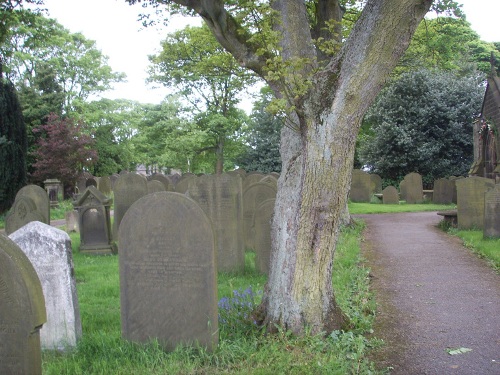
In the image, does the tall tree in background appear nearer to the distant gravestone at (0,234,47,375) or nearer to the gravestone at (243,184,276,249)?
the gravestone at (243,184,276,249)

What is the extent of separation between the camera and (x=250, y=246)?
11.6 metres

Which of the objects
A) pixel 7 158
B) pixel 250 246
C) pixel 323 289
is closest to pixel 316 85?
pixel 323 289

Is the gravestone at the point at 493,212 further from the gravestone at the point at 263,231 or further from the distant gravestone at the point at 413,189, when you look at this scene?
the distant gravestone at the point at 413,189

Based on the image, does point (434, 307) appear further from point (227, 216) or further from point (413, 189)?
point (413, 189)

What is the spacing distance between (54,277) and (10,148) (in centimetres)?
2145

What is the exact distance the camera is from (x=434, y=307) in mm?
6984

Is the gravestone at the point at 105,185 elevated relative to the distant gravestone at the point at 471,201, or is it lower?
elevated

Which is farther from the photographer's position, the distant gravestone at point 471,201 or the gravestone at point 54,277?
the distant gravestone at point 471,201

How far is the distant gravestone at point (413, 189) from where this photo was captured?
26344 mm

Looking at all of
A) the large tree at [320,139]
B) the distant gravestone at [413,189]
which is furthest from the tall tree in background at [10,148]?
the large tree at [320,139]

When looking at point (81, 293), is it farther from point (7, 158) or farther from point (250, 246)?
point (7, 158)

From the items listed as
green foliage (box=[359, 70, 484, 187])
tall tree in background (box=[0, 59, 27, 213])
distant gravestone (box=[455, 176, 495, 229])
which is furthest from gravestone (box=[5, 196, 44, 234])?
green foliage (box=[359, 70, 484, 187])

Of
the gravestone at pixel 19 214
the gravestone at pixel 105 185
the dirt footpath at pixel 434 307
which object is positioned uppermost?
the gravestone at pixel 105 185

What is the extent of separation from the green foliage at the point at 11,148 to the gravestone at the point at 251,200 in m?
15.9
